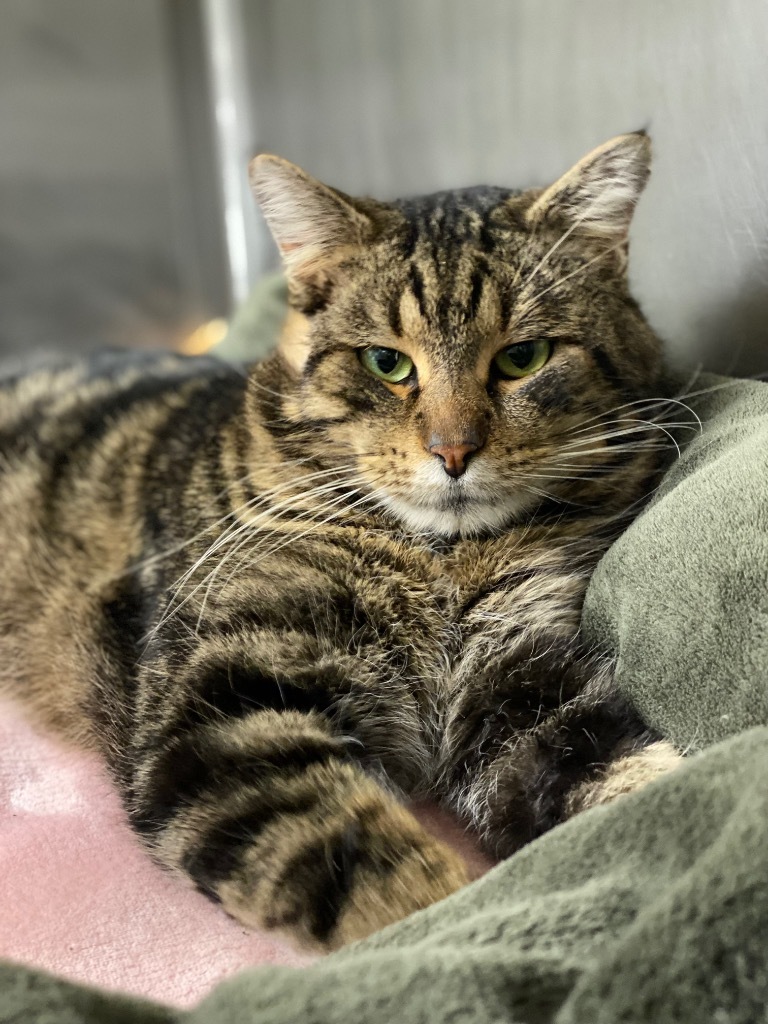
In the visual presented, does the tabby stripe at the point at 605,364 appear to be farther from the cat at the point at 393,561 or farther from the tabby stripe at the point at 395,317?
the tabby stripe at the point at 395,317

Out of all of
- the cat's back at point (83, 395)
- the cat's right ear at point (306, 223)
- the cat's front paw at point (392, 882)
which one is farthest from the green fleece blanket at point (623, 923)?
the cat's back at point (83, 395)

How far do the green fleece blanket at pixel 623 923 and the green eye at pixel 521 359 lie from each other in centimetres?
31

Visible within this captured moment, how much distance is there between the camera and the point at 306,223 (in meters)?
1.11

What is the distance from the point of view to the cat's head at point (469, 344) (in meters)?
1.00

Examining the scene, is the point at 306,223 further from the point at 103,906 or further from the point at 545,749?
the point at 103,906

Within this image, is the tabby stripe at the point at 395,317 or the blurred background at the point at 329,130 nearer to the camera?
the tabby stripe at the point at 395,317

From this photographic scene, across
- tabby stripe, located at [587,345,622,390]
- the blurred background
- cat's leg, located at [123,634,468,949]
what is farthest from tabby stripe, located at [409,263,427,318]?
the blurred background

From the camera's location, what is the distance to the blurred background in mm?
1313

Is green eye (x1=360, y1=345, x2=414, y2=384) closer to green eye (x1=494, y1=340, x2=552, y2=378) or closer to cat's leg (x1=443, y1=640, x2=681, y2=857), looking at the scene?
green eye (x1=494, y1=340, x2=552, y2=378)

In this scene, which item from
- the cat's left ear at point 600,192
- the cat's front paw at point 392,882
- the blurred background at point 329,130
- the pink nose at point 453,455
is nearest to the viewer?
the cat's front paw at point 392,882

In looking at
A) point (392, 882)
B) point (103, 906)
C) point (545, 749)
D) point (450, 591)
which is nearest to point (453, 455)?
point (450, 591)

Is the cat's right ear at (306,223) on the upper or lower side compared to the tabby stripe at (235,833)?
upper

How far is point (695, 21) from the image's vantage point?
4.24 ft

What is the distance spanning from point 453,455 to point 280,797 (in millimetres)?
399
